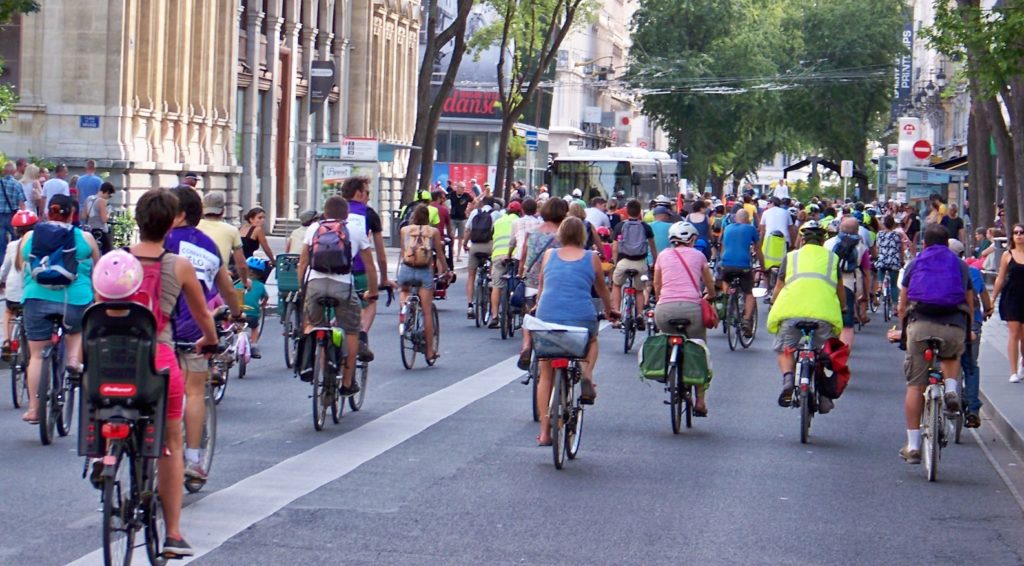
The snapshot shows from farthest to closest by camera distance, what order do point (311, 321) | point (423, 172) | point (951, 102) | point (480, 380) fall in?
1. point (951, 102)
2. point (423, 172)
3. point (480, 380)
4. point (311, 321)

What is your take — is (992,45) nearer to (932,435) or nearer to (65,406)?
(932,435)

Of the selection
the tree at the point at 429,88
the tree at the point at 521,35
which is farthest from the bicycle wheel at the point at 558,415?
the tree at the point at 521,35

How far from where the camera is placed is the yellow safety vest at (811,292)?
13.2 m

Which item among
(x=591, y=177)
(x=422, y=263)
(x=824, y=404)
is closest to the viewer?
(x=824, y=404)

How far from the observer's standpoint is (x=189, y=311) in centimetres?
912

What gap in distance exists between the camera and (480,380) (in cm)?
1658

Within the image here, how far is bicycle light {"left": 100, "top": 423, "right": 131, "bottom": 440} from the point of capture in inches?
274

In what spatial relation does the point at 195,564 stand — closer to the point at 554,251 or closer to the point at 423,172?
the point at 554,251

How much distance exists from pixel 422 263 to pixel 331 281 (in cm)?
475

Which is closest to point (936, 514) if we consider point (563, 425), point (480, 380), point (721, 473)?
point (721, 473)

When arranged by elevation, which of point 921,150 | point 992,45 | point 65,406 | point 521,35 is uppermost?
point 521,35

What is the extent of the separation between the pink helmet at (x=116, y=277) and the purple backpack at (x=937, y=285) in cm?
635

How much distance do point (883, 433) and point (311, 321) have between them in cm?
460

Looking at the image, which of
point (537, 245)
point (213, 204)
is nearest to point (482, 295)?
point (537, 245)
